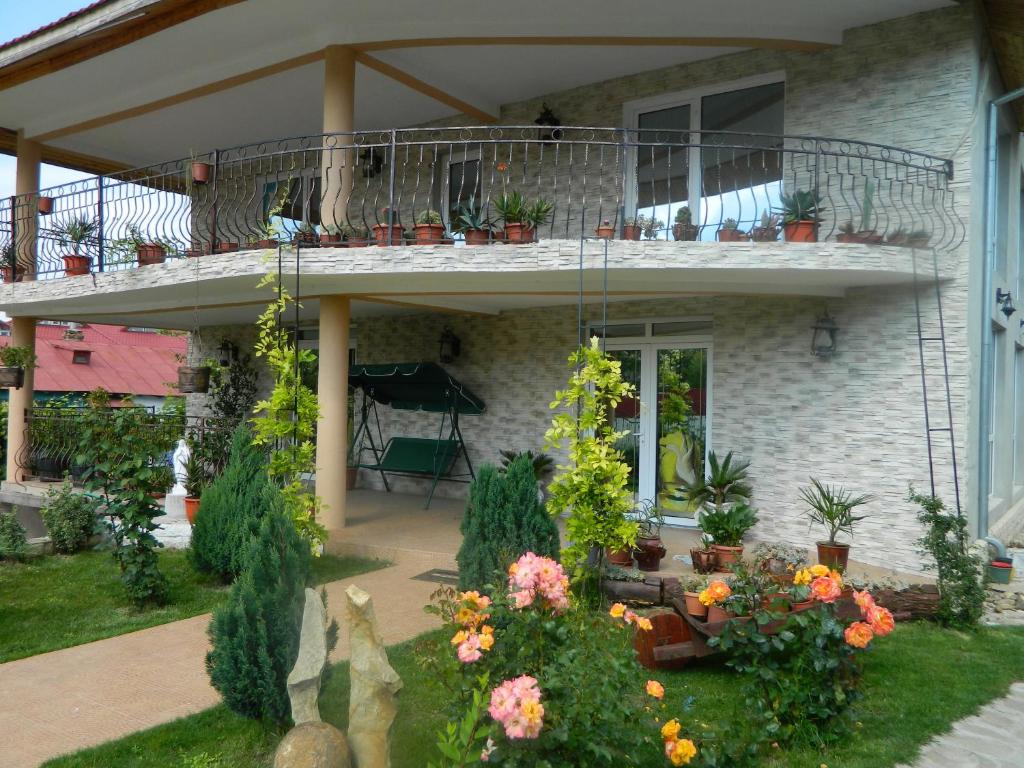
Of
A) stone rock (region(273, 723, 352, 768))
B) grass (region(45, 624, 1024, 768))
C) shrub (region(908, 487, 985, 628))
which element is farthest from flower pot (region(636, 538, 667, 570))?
stone rock (region(273, 723, 352, 768))

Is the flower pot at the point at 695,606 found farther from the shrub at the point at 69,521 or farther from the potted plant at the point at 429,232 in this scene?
the shrub at the point at 69,521

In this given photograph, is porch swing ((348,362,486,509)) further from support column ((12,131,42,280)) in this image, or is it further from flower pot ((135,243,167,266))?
support column ((12,131,42,280))

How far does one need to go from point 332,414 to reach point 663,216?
468cm

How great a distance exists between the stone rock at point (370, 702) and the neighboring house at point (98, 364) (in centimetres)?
2024

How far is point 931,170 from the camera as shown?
7.76 metres

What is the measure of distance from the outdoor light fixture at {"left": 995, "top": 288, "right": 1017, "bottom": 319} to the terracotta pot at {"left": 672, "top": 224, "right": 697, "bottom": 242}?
4.13m

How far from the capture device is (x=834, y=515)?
7402 mm

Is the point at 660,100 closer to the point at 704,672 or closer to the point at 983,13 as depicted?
the point at 983,13

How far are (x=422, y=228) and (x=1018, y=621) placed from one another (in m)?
6.54

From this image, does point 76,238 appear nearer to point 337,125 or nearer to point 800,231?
point 337,125

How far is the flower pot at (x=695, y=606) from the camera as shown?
17.7ft

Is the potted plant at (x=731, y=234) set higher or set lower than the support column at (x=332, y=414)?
higher

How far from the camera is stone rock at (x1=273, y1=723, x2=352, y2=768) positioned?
10.9ft

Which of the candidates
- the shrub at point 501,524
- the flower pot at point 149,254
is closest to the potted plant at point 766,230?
the shrub at point 501,524
